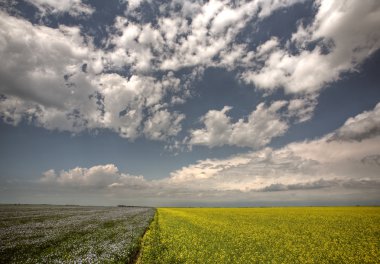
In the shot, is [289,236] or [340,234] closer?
[289,236]

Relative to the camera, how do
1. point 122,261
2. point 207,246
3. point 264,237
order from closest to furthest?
point 122,261 → point 207,246 → point 264,237

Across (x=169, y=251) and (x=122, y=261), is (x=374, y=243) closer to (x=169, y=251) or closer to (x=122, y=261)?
(x=169, y=251)

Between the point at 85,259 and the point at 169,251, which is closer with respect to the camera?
the point at 85,259

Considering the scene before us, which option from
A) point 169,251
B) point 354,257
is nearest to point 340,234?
point 354,257

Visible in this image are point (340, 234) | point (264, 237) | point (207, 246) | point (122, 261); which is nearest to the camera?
point (122, 261)

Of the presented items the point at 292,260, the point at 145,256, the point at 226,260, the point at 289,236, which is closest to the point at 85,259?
the point at 145,256

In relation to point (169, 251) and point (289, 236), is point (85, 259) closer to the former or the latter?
point (169, 251)

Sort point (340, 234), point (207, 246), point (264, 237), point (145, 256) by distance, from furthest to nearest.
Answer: point (340, 234) < point (264, 237) < point (207, 246) < point (145, 256)

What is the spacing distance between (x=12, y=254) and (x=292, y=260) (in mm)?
19327

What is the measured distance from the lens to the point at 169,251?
18.0 m

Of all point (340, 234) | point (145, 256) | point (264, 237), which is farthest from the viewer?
point (340, 234)

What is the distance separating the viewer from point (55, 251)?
1812 cm

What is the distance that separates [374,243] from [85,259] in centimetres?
2304

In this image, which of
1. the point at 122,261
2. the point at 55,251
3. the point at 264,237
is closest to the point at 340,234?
the point at 264,237
